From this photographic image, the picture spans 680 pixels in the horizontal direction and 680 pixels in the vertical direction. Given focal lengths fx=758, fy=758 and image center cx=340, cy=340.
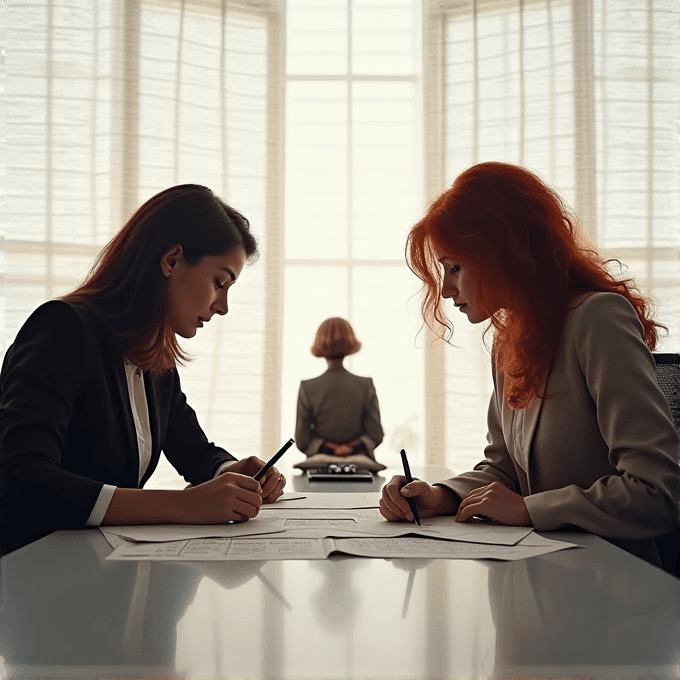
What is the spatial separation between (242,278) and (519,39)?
2.58 m

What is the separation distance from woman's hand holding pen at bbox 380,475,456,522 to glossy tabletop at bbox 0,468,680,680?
315 millimetres

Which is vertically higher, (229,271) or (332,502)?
(229,271)

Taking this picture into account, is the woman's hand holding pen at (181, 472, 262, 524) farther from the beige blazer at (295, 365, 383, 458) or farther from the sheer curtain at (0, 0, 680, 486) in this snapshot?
the sheer curtain at (0, 0, 680, 486)

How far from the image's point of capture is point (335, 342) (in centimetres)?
336

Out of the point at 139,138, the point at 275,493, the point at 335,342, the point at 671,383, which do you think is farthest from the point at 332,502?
the point at 139,138

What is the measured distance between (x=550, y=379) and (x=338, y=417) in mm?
1754

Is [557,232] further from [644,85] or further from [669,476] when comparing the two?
[644,85]

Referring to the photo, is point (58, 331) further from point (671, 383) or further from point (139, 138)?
point (139, 138)

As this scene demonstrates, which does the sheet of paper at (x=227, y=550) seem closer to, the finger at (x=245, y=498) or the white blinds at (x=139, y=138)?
the finger at (x=245, y=498)

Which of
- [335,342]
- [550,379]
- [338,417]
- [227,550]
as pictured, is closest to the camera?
[227,550]

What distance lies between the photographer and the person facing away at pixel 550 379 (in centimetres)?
121

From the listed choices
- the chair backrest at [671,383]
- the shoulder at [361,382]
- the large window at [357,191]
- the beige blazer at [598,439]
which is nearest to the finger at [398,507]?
the beige blazer at [598,439]

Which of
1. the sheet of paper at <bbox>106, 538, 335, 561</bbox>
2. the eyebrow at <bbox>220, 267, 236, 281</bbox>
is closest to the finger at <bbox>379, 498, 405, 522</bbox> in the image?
the sheet of paper at <bbox>106, 538, 335, 561</bbox>

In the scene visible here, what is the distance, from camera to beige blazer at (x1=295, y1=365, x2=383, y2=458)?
10.2ft
